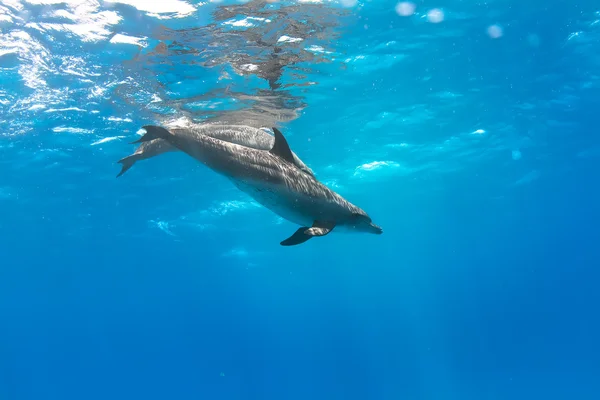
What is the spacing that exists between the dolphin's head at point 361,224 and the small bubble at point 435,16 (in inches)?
363

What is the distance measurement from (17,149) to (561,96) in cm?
2592

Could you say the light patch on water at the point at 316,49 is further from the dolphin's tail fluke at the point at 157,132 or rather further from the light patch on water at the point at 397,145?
the light patch on water at the point at 397,145

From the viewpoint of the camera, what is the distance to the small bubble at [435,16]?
11.7 metres

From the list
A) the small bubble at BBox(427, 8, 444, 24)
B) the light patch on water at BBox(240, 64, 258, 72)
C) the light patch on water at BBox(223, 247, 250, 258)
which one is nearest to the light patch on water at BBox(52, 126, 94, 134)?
the light patch on water at BBox(240, 64, 258, 72)

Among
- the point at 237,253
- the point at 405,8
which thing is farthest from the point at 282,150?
the point at 237,253

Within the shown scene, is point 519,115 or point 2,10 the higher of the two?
point 519,115

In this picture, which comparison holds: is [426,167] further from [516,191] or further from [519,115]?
[516,191]

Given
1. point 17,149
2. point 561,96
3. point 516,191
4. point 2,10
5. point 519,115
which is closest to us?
point 2,10

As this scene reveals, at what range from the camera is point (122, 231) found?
3391 centimetres

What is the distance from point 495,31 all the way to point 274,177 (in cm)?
1222

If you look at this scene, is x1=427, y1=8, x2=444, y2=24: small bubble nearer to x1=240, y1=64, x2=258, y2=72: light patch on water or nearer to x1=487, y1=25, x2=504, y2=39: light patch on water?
x1=487, y1=25, x2=504, y2=39: light patch on water

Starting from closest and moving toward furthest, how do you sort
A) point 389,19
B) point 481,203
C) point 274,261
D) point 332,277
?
point 389,19 < point 481,203 < point 274,261 < point 332,277

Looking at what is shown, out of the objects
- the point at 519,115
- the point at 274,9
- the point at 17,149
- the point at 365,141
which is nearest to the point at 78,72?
the point at 274,9

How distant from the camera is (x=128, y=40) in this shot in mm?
11031
